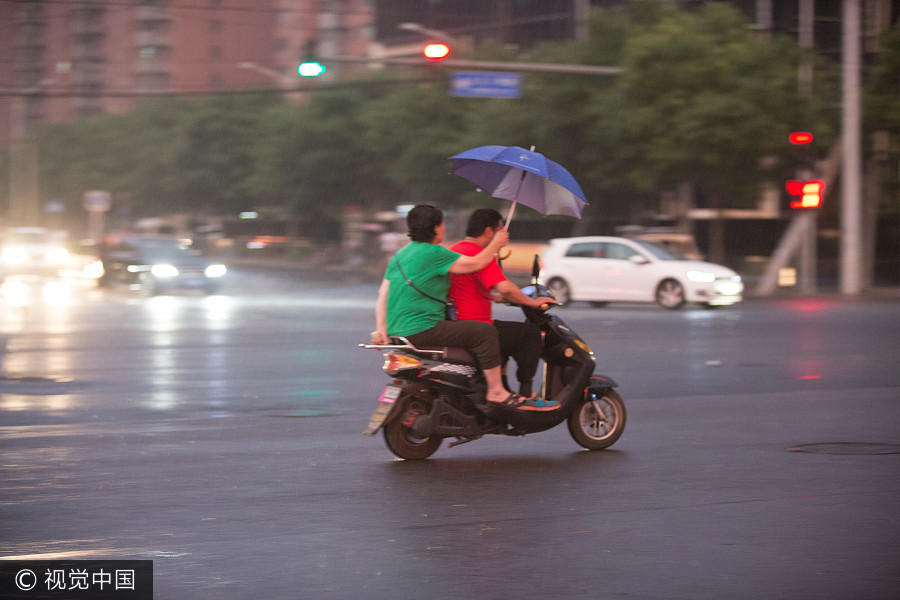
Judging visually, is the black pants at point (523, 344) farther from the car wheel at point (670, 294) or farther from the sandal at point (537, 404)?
the car wheel at point (670, 294)

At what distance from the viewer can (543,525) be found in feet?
22.3

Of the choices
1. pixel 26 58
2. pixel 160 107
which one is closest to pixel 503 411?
pixel 160 107

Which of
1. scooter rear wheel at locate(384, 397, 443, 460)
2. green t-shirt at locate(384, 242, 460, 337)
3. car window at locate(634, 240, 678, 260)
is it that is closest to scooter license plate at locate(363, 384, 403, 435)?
scooter rear wheel at locate(384, 397, 443, 460)

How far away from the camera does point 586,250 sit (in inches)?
1136

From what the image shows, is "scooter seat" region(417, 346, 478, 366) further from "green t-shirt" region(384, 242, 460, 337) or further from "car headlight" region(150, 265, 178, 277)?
"car headlight" region(150, 265, 178, 277)

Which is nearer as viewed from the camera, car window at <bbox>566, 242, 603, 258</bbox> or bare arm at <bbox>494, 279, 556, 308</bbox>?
bare arm at <bbox>494, 279, 556, 308</bbox>

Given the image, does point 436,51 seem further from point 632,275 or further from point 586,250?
point 632,275

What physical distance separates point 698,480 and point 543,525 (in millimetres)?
1691

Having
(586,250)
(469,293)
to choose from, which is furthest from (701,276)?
(469,293)

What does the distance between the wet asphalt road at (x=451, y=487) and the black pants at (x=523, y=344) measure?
2.13 feet

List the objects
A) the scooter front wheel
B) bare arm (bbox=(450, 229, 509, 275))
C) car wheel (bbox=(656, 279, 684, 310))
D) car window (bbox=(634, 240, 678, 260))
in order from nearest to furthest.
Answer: bare arm (bbox=(450, 229, 509, 275))
the scooter front wheel
car wheel (bbox=(656, 279, 684, 310))
car window (bbox=(634, 240, 678, 260))

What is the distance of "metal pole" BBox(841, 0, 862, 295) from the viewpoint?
32656 mm

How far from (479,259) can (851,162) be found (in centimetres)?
2639

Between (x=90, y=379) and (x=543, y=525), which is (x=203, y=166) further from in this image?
(x=543, y=525)
